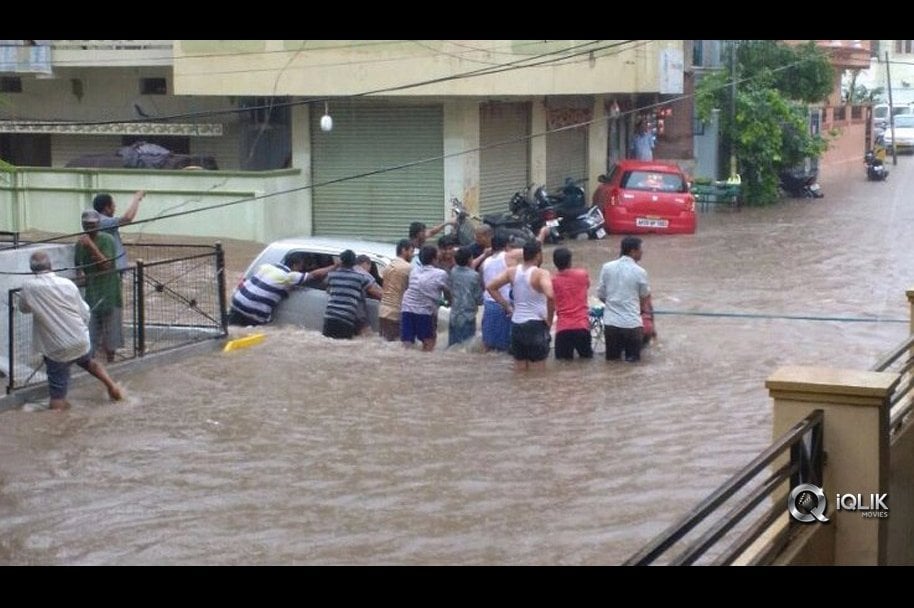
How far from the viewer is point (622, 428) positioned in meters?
11.8

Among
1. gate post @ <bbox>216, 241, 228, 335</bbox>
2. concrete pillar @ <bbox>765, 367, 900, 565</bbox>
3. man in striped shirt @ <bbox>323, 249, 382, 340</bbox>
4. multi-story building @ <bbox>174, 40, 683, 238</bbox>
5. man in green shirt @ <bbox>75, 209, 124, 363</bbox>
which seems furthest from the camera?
multi-story building @ <bbox>174, 40, 683, 238</bbox>

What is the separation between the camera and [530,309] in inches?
536

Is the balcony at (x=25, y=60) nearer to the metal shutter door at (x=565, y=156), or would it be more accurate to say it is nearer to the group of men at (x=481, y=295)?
the metal shutter door at (x=565, y=156)

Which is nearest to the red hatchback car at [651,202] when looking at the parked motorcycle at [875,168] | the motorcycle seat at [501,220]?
the motorcycle seat at [501,220]

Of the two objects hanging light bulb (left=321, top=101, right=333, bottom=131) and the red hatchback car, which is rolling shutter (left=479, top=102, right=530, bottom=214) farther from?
hanging light bulb (left=321, top=101, right=333, bottom=131)

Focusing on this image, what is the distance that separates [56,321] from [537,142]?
61.5 ft

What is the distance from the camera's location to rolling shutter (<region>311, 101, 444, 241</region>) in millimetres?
26297

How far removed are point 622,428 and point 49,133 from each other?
20.0 metres

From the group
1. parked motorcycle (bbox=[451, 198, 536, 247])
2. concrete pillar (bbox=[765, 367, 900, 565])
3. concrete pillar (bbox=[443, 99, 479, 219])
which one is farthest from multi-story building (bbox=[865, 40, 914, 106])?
concrete pillar (bbox=[765, 367, 900, 565])

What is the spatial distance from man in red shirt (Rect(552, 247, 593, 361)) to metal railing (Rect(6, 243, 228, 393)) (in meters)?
3.52

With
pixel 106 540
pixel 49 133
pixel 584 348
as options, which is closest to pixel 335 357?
pixel 584 348

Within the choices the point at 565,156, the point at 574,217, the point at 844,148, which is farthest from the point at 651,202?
the point at 844,148

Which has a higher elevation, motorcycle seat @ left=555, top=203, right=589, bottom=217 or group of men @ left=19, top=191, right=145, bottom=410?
motorcycle seat @ left=555, top=203, right=589, bottom=217

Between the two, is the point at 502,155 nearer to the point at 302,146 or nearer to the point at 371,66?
A: the point at 302,146
